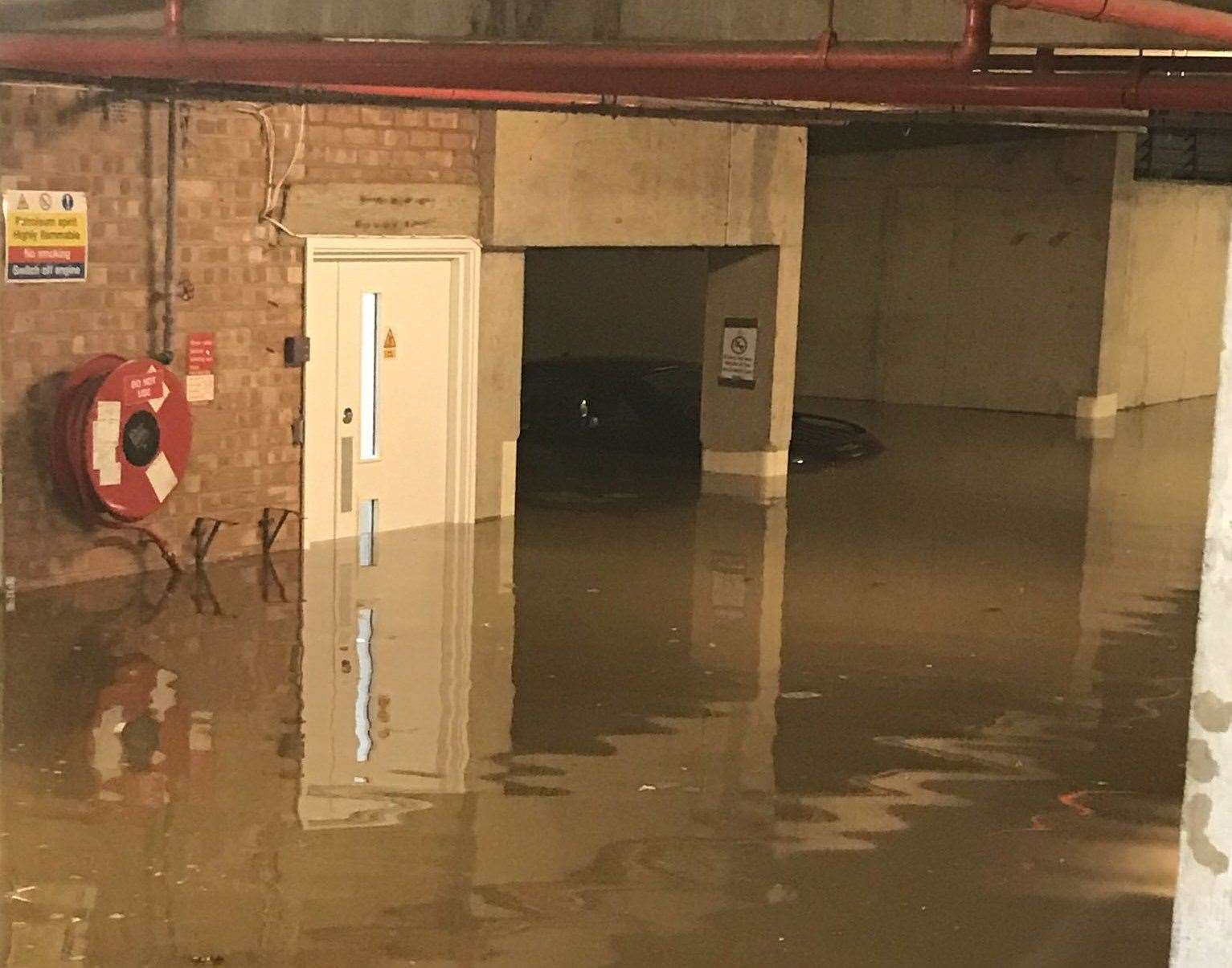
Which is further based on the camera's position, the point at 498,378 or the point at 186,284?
the point at 498,378

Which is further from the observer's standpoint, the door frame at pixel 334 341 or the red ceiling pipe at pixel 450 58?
the door frame at pixel 334 341

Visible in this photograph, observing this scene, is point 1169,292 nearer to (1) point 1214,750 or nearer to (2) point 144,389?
(2) point 144,389

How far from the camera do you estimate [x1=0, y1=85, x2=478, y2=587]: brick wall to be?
24.3 ft

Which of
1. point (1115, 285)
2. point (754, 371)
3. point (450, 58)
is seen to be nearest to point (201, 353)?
point (450, 58)

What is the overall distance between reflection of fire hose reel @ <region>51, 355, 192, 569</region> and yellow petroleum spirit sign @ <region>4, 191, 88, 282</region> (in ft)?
1.40

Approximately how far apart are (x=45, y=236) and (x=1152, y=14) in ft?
15.8

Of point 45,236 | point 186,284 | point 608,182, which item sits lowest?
point 186,284

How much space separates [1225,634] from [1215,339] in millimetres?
18815

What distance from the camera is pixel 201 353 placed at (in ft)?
26.8

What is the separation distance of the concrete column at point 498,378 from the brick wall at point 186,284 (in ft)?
2.11

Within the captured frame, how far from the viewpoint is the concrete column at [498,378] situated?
9648mm

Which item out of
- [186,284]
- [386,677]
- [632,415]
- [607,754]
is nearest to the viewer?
[607,754]

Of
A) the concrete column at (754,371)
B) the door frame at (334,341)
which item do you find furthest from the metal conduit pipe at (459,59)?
the concrete column at (754,371)

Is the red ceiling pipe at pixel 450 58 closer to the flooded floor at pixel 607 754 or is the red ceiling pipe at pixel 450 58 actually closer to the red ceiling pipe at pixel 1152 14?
the red ceiling pipe at pixel 1152 14
